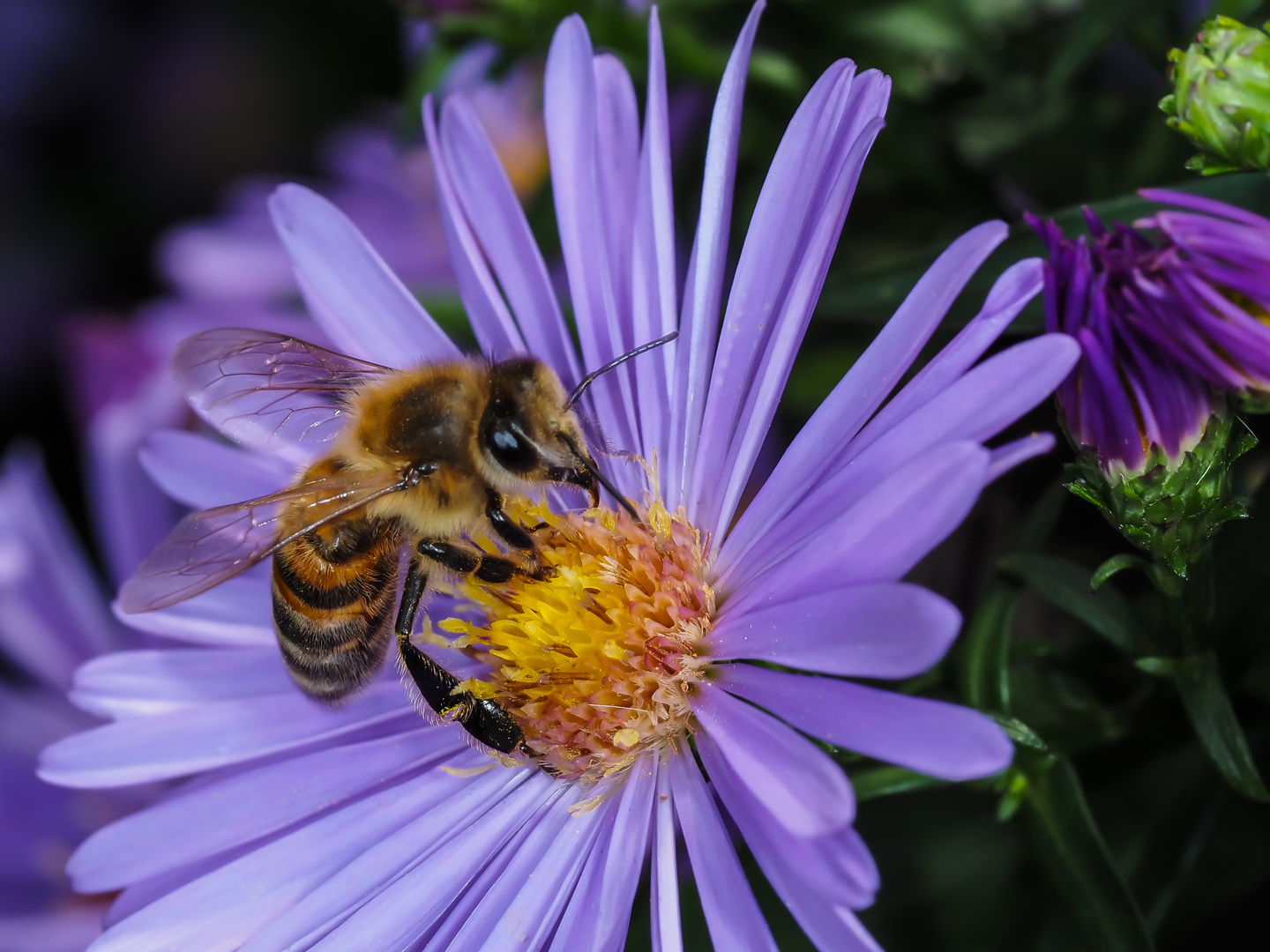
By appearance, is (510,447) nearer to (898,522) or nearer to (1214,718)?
(898,522)

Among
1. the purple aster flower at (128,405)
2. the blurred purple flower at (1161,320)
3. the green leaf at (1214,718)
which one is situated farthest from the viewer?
the purple aster flower at (128,405)

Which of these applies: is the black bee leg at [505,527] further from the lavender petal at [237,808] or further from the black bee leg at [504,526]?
the lavender petal at [237,808]

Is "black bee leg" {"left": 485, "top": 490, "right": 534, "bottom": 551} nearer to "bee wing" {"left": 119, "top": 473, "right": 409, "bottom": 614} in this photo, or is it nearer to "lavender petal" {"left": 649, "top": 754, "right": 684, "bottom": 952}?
"bee wing" {"left": 119, "top": 473, "right": 409, "bottom": 614}

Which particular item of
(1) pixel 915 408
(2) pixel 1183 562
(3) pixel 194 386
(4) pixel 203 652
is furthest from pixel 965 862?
(3) pixel 194 386

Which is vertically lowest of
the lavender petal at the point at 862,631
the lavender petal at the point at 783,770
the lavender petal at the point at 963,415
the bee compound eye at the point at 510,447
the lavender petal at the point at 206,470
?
the lavender petal at the point at 783,770

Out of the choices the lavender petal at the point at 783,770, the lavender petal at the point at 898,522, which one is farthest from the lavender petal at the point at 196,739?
the lavender petal at the point at 898,522

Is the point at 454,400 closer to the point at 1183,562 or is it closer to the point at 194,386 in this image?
the point at 194,386
